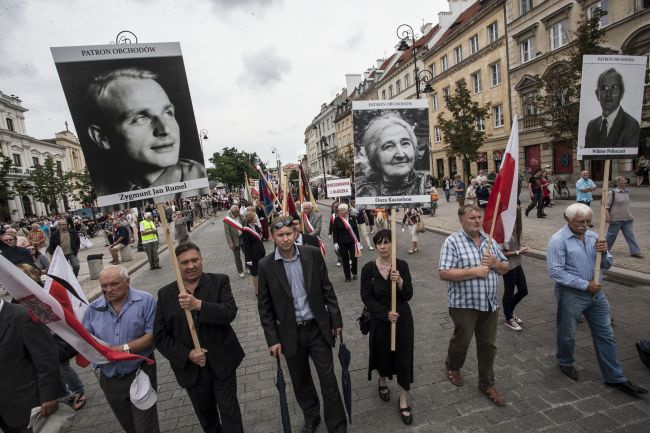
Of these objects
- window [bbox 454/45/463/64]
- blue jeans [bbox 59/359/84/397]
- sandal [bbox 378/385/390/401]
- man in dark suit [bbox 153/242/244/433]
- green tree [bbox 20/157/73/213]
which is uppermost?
window [bbox 454/45/463/64]

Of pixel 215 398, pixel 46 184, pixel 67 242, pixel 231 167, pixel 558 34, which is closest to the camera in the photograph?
pixel 215 398

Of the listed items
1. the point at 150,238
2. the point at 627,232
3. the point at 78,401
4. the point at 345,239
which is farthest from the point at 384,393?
the point at 150,238

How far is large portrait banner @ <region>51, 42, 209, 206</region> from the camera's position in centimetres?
258

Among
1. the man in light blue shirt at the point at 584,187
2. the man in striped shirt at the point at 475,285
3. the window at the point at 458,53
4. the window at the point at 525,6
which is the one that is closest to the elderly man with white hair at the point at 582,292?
the man in striped shirt at the point at 475,285

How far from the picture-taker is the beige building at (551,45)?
19.1 metres

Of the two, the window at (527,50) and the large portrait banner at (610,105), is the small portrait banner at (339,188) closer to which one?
the large portrait banner at (610,105)

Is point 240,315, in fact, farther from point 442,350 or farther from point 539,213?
point 539,213

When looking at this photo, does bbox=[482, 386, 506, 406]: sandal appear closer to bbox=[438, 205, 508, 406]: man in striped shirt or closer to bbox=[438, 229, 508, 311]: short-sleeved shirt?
bbox=[438, 205, 508, 406]: man in striped shirt

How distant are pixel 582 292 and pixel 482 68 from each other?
108ft

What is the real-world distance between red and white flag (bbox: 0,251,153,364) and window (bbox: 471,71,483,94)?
35.6m

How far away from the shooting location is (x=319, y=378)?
3.20 metres

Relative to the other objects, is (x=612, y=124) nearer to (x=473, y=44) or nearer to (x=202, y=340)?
(x=202, y=340)

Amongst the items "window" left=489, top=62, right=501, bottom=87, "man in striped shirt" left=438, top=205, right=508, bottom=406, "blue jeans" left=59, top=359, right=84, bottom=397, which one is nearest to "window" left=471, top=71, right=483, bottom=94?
"window" left=489, top=62, right=501, bottom=87

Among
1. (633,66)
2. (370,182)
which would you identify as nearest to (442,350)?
(370,182)
